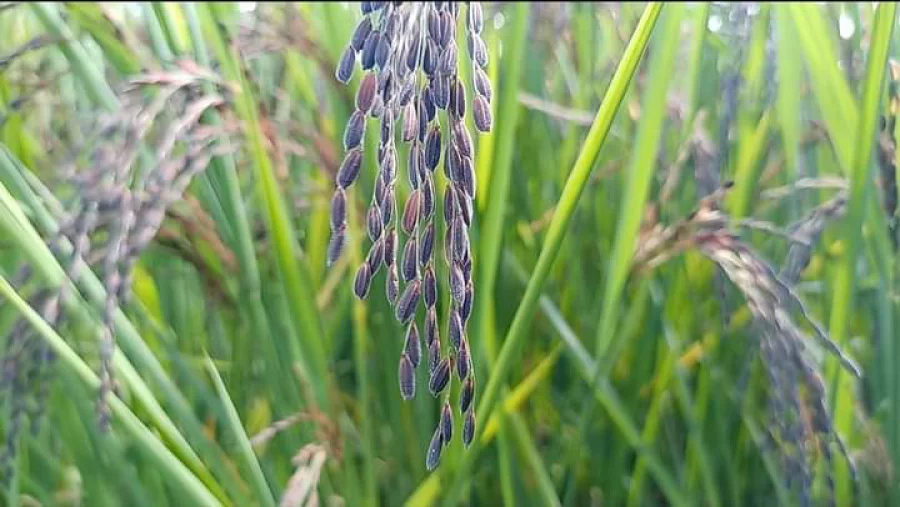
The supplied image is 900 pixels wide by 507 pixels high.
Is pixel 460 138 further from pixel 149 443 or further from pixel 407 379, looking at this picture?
pixel 149 443

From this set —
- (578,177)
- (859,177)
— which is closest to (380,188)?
(578,177)

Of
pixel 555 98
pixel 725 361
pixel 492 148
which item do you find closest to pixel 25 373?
pixel 492 148

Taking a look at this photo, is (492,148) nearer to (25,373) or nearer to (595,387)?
(595,387)

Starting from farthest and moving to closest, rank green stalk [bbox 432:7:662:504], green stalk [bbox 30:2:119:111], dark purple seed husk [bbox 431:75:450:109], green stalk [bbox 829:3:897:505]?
green stalk [bbox 30:2:119:111], green stalk [bbox 829:3:897:505], green stalk [bbox 432:7:662:504], dark purple seed husk [bbox 431:75:450:109]

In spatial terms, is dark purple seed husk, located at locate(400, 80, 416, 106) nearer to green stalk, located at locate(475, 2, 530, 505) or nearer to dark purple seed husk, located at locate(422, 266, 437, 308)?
A: dark purple seed husk, located at locate(422, 266, 437, 308)

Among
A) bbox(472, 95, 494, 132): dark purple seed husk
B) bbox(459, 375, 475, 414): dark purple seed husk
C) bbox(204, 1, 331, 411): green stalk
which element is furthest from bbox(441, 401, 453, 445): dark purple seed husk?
bbox(204, 1, 331, 411): green stalk

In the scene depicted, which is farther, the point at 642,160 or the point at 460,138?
the point at 642,160

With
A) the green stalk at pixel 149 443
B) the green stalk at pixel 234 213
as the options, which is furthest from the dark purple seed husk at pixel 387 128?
the green stalk at pixel 234 213
